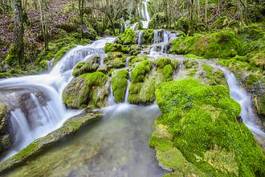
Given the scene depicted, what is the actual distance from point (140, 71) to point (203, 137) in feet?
15.0

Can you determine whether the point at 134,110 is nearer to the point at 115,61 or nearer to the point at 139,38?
the point at 115,61

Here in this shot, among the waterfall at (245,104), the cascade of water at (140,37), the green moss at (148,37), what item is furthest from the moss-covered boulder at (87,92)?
the green moss at (148,37)

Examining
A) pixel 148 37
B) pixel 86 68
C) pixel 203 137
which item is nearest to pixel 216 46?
pixel 148 37

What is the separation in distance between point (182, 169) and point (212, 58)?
27.3 feet

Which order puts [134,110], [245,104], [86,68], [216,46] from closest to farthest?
[245,104], [134,110], [86,68], [216,46]

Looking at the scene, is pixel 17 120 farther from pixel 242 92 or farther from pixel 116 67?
pixel 242 92

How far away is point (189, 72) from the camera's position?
899cm

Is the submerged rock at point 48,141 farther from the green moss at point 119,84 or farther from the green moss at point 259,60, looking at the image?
the green moss at point 259,60

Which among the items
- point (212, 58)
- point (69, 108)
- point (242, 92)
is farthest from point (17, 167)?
point (212, 58)

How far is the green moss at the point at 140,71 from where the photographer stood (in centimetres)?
899

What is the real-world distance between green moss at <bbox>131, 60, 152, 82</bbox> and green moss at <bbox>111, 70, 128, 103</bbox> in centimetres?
34

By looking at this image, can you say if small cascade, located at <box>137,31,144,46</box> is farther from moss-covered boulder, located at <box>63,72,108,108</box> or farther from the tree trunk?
moss-covered boulder, located at <box>63,72,108,108</box>

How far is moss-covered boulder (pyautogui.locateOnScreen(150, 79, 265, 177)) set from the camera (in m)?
4.54

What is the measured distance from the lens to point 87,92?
8.66 metres
